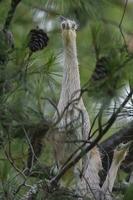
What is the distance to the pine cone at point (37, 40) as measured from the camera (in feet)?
5.01

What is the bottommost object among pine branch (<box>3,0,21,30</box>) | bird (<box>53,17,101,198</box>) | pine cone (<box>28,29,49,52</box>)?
bird (<box>53,17,101,198</box>)

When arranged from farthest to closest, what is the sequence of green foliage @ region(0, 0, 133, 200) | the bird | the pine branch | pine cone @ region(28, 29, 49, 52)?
the pine branch, pine cone @ region(28, 29, 49, 52), the bird, green foliage @ region(0, 0, 133, 200)

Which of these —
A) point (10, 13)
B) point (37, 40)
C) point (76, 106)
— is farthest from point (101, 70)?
point (10, 13)

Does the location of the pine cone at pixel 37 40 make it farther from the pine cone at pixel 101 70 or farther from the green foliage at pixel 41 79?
the pine cone at pixel 101 70

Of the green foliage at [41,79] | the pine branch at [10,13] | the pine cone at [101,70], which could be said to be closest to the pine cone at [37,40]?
the green foliage at [41,79]

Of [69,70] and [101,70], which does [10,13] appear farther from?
[101,70]

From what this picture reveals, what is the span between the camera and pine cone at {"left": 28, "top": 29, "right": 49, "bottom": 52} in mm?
1526

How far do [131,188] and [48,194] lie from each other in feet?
0.48

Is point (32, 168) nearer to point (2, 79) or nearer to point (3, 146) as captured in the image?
point (3, 146)

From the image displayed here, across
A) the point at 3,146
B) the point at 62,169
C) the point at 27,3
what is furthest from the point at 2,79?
the point at 27,3

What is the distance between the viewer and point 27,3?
6.36 feet

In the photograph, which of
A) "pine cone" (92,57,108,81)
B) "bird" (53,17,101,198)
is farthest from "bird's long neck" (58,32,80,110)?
"pine cone" (92,57,108,81)

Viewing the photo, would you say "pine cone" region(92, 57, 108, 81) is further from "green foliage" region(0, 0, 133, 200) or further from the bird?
the bird

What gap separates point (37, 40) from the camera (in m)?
1.55
